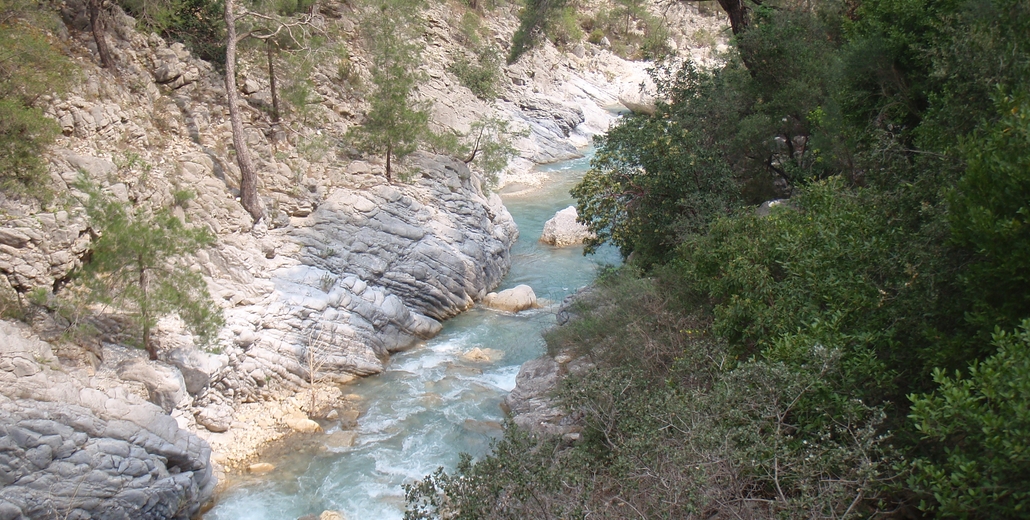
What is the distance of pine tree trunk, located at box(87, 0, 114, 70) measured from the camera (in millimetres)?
13719

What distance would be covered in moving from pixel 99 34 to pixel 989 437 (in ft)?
51.7

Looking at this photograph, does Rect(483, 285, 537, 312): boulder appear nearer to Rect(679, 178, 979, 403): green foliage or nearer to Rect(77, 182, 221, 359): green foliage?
Rect(77, 182, 221, 359): green foliage

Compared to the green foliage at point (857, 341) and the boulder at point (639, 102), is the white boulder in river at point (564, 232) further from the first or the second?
the green foliage at point (857, 341)

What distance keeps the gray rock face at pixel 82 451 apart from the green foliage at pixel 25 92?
8.47ft

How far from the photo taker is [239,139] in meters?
14.0

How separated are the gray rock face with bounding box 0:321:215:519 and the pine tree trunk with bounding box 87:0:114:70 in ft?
23.2

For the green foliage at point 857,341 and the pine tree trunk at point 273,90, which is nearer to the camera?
the green foliage at point 857,341

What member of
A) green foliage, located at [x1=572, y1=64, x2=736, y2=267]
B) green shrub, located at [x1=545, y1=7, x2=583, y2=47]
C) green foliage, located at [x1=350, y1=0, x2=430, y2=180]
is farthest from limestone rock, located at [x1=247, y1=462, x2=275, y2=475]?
green shrub, located at [x1=545, y1=7, x2=583, y2=47]

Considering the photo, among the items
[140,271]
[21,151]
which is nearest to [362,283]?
[140,271]

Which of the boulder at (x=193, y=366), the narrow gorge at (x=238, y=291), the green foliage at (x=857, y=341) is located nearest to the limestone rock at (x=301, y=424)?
the narrow gorge at (x=238, y=291)

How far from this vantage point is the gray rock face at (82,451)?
24.7ft

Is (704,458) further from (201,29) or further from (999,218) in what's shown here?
(201,29)

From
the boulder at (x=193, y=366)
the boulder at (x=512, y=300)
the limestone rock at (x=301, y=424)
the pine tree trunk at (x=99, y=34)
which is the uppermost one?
the pine tree trunk at (x=99, y=34)

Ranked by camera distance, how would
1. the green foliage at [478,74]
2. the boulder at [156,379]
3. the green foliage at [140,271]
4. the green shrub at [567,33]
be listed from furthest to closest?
the green shrub at [567,33]
the green foliage at [478,74]
the green foliage at [140,271]
the boulder at [156,379]
